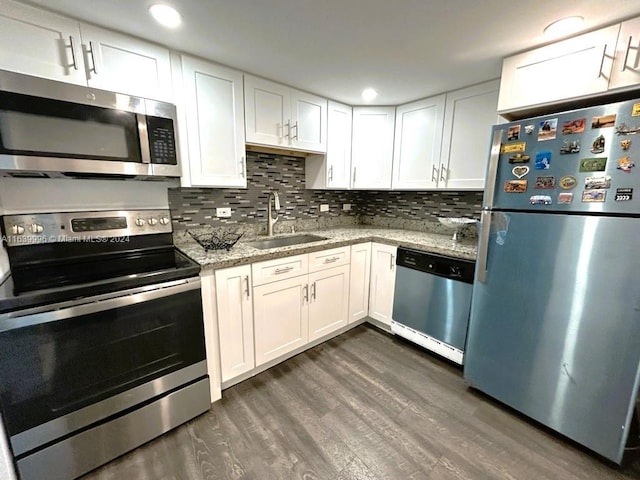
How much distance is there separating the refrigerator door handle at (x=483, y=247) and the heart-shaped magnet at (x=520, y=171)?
0.77ft

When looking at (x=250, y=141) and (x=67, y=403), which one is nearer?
(x=67, y=403)

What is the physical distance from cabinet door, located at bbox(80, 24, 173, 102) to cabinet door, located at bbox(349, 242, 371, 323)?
1744 millimetres

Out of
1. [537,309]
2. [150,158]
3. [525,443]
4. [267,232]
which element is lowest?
[525,443]

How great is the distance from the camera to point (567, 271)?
4.37 ft

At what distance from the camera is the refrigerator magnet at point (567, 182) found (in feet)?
4.18

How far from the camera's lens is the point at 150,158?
1.45 m

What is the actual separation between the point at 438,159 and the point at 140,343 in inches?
95.0

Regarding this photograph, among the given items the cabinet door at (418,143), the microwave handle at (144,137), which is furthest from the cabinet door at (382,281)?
the microwave handle at (144,137)

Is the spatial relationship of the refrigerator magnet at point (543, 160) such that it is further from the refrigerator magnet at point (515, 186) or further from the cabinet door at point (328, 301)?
the cabinet door at point (328, 301)

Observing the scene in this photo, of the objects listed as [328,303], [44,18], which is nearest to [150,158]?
[44,18]

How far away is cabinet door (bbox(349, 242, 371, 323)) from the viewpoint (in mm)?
2391

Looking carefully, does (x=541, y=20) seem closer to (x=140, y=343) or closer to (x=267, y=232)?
(x=267, y=232)

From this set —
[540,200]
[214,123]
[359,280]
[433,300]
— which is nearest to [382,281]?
[359,280]

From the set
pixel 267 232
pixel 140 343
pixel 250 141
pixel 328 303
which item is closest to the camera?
pixel 140 343
